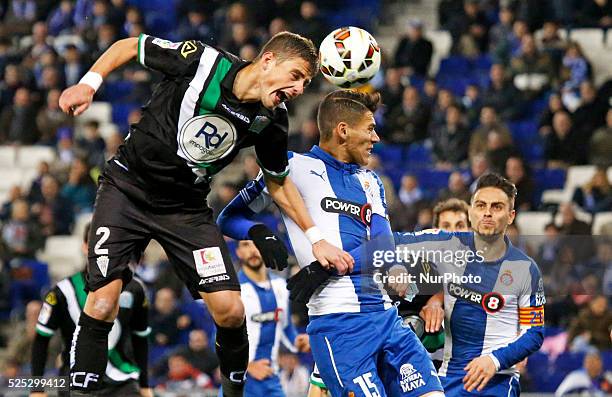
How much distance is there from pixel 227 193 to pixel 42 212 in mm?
3128

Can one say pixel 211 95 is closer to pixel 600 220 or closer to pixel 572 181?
pixel 600 220

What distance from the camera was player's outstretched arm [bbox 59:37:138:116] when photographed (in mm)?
6262

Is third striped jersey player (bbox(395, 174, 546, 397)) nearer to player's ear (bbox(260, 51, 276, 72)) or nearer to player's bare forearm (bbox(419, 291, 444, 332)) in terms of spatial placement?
player's bare forearm (bbox(419, 291, 444, 332))

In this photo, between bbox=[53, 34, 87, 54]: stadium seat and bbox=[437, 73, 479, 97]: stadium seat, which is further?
bbox=[53, 34, 87, 54]: stadium seat

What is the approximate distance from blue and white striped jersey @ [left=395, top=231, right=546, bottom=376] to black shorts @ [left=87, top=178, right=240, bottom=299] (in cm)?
125

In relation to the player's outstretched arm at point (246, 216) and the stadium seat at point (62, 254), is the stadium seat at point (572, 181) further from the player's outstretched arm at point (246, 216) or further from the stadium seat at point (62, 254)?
the player's outstretched arm at point (246, 216)

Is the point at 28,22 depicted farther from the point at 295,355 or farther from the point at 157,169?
the point at 157,169

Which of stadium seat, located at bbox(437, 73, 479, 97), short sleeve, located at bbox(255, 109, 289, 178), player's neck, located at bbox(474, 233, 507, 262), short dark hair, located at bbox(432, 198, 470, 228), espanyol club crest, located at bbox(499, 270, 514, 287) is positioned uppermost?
short sleeve, located at bbox(255, 109, 289, 178)

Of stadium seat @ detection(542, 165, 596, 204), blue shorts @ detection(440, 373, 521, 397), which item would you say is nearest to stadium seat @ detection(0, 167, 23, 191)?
stadium seat @ detection(542, 165, 596, 204)

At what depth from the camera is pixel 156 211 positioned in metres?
6.86

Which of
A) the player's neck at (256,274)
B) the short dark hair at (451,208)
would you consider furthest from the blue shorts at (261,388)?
the short dark hair at (451,208)

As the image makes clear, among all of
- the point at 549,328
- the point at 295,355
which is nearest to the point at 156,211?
the point at 295,355

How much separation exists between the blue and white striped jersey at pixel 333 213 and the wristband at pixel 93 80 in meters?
1.20

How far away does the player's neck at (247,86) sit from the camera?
6695 mm
